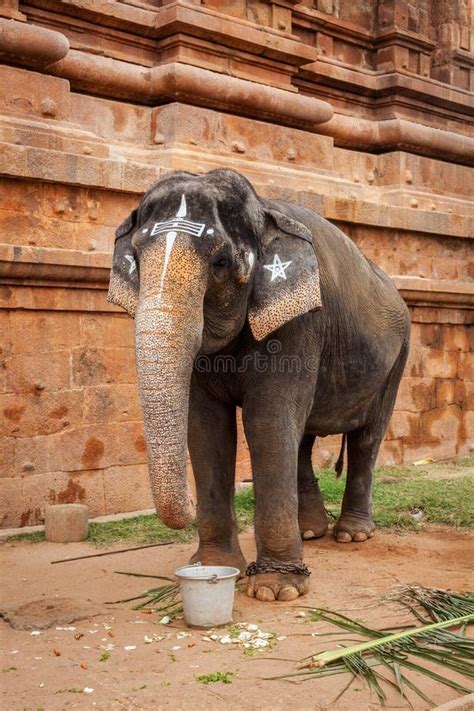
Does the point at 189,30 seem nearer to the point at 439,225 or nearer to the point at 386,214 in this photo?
the point at 386,214

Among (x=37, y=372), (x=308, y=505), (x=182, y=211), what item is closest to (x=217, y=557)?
(x=308, y=505)

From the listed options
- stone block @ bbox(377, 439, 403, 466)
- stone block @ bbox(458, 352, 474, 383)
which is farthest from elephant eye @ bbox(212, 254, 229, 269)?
stone block @ bbox(458, 352, 474, 383)

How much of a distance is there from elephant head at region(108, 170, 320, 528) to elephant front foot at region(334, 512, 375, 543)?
7.52ft

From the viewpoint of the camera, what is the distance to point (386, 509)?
8.16m

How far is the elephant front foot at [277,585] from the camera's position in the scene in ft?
17.9

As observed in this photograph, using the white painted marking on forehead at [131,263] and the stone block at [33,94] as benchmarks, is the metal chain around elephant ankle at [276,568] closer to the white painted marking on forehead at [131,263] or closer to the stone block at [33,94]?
the white painted marking on forehead at [131,263]

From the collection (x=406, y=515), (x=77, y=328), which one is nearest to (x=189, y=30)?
(x=77, y=328)

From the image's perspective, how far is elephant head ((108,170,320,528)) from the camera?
4570 mm

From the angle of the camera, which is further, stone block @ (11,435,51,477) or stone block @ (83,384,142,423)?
stone block @ (83,384,142,423)

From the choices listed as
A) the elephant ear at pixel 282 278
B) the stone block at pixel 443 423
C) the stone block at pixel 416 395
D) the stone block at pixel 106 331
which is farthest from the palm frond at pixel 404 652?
the stone block at pixel 443 423

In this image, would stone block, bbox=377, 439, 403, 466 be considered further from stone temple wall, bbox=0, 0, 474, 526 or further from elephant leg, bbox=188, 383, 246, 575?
elephant leg, bbox=188, 383, 246, 575

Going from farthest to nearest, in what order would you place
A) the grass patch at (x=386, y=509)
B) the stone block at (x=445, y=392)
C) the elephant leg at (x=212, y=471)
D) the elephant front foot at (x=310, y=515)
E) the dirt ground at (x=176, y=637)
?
the stone block at (x=445, y=392)
the grass patch at (x=386, y=509)
the elephant front foot at (x=310, y=515)
the elephant leg at (x=212, y=471)
the dirt ground at (x=176, y=637)

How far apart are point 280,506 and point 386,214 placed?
19.2 ft

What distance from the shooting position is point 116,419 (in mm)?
8305
